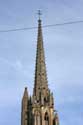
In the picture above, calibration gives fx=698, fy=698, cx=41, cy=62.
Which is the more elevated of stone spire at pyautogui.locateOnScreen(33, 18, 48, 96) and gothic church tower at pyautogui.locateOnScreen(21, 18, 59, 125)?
stone spire at pyautogui.locateOnScreen(33, 18, 48, 96)

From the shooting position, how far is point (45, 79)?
4749 inches

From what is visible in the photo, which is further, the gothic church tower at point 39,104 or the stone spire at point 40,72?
the stone spire at point 40,72

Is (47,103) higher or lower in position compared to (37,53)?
lower

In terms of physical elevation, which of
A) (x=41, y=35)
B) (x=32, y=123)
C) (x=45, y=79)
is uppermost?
(x=41, y=35)

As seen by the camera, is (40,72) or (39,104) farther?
(40,72)

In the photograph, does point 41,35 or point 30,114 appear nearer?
point 30,114

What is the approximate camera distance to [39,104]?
384ft

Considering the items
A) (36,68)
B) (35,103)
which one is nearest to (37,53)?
(36,68)

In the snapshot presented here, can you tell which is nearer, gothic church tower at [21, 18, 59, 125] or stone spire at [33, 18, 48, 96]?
gothic church tower at [21, 18, 59, 125]

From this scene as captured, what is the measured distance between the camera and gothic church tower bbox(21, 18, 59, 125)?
116 m

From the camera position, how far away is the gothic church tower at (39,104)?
116 meters

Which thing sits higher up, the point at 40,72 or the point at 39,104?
the point at 40,72

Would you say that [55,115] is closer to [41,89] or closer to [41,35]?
[41,89]

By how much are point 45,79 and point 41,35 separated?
940 centimetres
